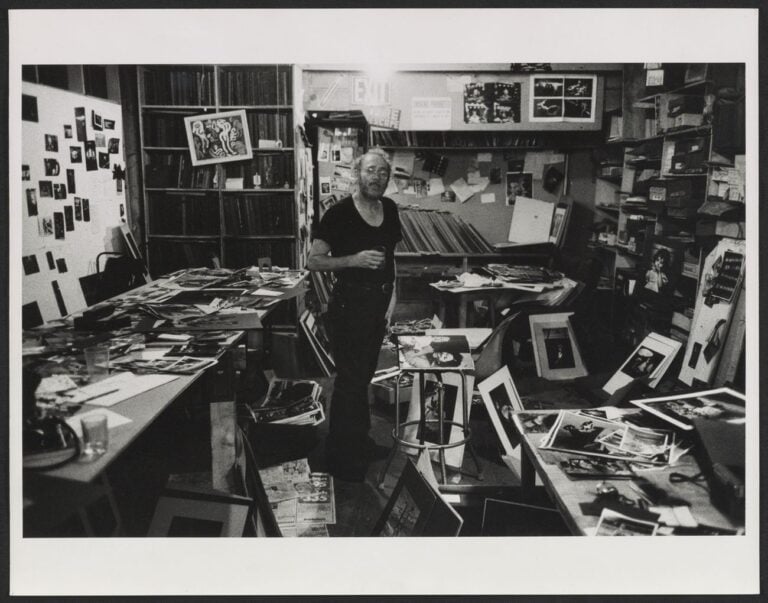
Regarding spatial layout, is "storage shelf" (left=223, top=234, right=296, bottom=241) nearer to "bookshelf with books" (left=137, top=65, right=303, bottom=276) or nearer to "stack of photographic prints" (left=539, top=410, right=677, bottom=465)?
"bookshelf with books" (left=137, top=65, right=303, bottom=276)

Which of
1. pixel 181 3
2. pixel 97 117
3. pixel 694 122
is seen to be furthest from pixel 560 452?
pixel 97 117

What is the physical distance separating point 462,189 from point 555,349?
2201 millimetres

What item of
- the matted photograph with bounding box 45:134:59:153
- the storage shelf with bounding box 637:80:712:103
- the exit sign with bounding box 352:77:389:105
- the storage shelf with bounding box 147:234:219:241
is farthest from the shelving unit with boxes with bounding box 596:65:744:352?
the storage shelf with bounding box 147:234:219:241

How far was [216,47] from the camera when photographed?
1828mm

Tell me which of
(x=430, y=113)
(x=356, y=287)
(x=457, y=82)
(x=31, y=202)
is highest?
(x=457, y=82)

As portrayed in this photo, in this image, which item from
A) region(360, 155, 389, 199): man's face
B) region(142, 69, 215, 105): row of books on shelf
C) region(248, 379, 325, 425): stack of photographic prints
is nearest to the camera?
region(360, 155, 389, 199): man's face

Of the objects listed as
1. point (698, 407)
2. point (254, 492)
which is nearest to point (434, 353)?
point (254, 492)

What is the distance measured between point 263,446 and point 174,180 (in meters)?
2.88

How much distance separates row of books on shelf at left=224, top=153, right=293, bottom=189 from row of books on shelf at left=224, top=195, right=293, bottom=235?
0.36 ft

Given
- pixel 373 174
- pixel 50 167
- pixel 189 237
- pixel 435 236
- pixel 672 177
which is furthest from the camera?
pixel 435 236

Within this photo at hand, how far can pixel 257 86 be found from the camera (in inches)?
191

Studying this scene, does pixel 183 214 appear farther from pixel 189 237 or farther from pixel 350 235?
pixel 350 235

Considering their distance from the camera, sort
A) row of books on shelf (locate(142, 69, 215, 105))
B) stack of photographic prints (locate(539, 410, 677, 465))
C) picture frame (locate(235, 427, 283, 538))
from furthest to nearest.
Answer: row of books on shelf (locate(142, 69, 215, 105)) → picture frame (locate(235, 427, 283, 538)) → stack of photographic prints (locate(539, 410, 677, 465))

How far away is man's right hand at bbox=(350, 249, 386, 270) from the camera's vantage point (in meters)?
2.72
